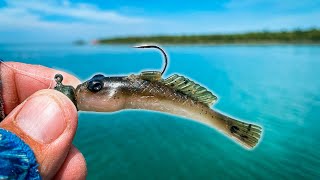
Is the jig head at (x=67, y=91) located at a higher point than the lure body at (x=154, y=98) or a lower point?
lower

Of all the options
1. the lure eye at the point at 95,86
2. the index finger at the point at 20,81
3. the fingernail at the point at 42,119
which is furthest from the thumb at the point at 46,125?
the index finger at the point at 20,81

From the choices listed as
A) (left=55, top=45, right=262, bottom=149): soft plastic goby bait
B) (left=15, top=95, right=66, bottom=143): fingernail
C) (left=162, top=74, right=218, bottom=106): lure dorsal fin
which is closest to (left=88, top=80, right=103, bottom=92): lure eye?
(left=55, top=45, right=262, bottom=149): soft plastic goby bait

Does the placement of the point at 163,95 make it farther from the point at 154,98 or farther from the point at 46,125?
the point at 46,125

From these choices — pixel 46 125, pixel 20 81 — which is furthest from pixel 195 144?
pixel 46 125

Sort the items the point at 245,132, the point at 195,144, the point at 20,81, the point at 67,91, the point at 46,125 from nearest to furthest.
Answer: the point at 46,125, the point at 245,132, the point at 67,91, the point at 20,81, the point at 195,144

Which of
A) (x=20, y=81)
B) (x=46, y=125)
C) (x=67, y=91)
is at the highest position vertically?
(x=67, y=91)

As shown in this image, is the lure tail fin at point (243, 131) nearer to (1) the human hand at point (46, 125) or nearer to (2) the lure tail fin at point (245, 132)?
(2) the lure tail fin at point (245, 132)

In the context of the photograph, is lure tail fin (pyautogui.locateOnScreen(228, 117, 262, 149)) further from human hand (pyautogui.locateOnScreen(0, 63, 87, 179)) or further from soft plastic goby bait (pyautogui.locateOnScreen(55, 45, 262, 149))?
human hand (pyautogui.locateOnScreen(0, 63, 87, 179))

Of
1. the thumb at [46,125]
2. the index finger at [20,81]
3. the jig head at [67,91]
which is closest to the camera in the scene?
the thumb at [46,125]
